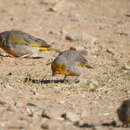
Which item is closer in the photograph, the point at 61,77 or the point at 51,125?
the point at 51,125

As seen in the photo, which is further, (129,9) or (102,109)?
(129,9)

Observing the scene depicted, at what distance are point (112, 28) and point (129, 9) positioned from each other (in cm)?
289

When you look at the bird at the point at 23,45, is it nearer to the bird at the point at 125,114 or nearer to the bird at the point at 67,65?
the bird at the point at 67,65

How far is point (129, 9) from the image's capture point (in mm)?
19141

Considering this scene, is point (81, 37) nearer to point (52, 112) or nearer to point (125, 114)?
point (52, 112)

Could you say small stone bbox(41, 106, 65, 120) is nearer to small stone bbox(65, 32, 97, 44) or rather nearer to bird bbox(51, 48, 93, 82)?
bird bbox(51, 48, 93, 82)

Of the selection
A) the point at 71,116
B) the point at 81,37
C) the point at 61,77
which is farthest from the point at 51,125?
the point at 81,37

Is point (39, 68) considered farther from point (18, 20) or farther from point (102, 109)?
point (18, 20)

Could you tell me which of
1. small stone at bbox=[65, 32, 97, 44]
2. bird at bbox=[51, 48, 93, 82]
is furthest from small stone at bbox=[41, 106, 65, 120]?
small stone at bbox=[65, 32, 97, 44]

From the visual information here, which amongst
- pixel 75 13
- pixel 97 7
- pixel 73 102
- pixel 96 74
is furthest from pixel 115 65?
pixel 97 7

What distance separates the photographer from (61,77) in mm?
11406

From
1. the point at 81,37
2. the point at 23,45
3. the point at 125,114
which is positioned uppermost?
the point at 81,37

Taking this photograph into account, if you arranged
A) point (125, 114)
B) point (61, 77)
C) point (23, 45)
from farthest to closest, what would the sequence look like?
1. point (23, 45)
2. point (61, 77)
3. point (125, 114)

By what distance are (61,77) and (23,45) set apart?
6.40ft
